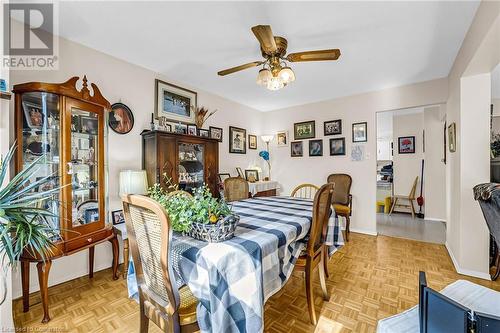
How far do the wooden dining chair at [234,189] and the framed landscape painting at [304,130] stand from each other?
2018mm

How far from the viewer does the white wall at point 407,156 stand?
5172mm

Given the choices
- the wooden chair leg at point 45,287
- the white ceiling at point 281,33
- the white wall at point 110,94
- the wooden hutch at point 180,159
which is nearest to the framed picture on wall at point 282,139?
the white ceiling at point 281,33

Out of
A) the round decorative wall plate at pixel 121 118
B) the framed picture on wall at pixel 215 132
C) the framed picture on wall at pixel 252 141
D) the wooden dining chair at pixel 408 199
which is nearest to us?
the round decorative wall plate at pixel 121 118

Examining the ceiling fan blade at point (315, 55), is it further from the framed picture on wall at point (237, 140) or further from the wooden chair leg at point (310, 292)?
the framed picture on wall at point (237, 140)

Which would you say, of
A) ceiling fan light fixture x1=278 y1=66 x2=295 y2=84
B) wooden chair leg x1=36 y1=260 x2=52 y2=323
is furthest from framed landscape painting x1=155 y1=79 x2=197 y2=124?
wooden chair leg x1=36 y1=260 x2=52 y2=323

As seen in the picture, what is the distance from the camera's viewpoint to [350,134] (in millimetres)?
3982

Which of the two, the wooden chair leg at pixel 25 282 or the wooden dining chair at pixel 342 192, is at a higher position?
the wooden dining chair at pixel 342 192

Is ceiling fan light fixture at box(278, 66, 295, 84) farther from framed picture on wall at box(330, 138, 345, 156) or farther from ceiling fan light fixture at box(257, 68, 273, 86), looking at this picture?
framed picture on wall at box(330, 138, 345, 156)

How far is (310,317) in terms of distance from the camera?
5.42 feet

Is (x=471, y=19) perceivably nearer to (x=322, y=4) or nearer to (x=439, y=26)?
(x=439, y=26)

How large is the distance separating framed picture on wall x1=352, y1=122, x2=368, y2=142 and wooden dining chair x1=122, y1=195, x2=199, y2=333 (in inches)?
144

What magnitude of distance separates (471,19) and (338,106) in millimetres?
2218

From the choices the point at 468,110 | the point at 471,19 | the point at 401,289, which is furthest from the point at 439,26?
the point at 401,289

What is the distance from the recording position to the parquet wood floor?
1638 millimetres
